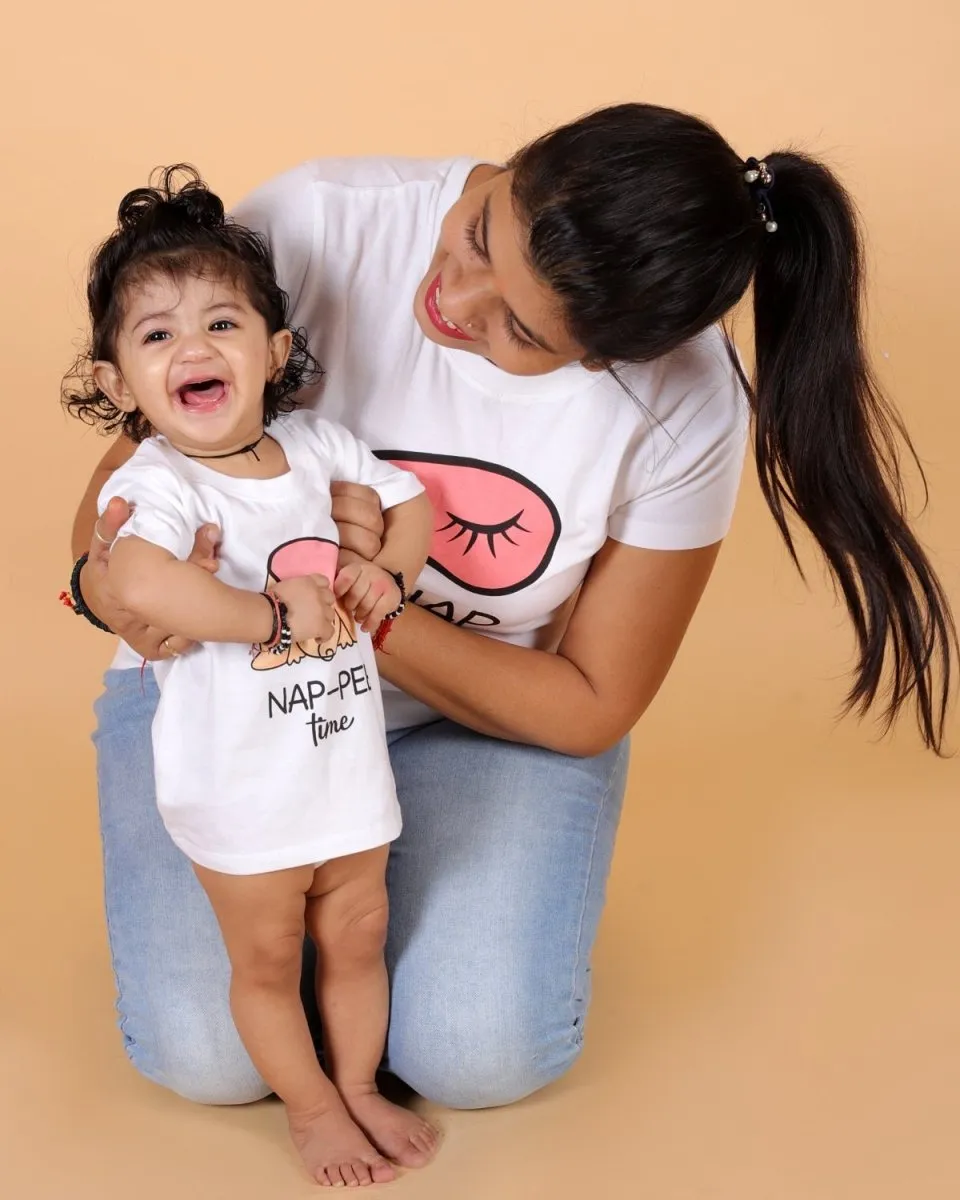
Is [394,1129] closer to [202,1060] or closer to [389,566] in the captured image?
[202,1060]

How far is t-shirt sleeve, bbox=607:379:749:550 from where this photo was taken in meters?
2.03

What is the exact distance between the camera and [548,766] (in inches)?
86.8

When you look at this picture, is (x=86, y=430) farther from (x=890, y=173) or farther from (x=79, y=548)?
(x=890, y=173)

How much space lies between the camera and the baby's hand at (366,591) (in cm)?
174

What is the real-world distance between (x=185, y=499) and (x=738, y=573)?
6.08 ft

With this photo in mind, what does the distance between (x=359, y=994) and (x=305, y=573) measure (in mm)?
541

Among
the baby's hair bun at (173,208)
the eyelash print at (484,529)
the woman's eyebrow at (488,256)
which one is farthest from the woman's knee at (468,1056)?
the baby's hair bun at (173,208)

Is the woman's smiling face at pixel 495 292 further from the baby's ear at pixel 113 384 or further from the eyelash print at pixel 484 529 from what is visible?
the baby's ear at pixel 113 384

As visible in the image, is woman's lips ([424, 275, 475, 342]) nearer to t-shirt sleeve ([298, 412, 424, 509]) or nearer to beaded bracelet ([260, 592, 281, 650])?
t-shirt sleeve ([298, 412, 424, 509])

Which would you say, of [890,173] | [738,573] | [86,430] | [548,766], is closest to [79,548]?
[548,766]

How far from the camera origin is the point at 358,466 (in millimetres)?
1823

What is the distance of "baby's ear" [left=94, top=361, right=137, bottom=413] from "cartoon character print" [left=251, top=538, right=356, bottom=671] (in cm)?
23

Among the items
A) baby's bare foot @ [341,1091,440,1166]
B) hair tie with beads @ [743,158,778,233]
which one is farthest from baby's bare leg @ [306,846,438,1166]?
hair tie with beads @ [743,158,778,233]

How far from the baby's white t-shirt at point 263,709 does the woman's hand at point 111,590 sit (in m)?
0.02
